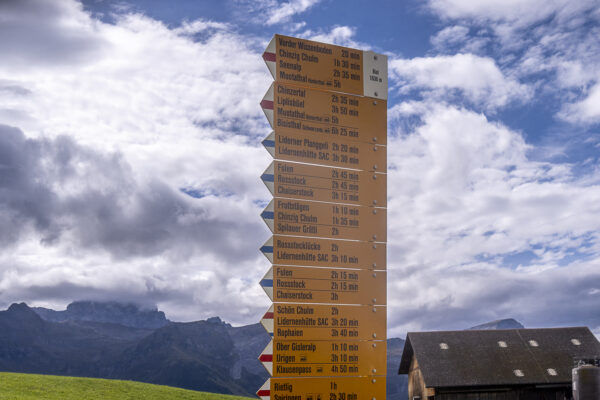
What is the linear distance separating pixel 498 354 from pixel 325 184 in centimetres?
4086

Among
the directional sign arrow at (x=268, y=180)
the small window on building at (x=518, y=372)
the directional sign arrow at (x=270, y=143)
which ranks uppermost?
the directional sign arrow at (x=270, y=143)

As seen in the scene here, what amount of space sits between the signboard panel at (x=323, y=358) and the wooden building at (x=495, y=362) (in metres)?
33.7

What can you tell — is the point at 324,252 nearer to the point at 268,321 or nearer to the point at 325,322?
the point at 325,322

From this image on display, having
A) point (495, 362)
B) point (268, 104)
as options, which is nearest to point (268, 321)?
point (268, 104)

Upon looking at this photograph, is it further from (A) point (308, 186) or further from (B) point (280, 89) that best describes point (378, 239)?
(B) point (280, 89)

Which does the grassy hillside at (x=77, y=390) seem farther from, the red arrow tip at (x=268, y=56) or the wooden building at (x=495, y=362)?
the red arrow tip at (x=268, y=56)

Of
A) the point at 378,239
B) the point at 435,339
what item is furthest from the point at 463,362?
the point at 378,239

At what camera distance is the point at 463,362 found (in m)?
45.9

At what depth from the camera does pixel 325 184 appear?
11867mm

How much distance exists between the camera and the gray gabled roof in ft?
145

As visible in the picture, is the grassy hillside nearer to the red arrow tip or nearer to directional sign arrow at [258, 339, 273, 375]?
directional sign arrow at [258, 339, 273, 375]

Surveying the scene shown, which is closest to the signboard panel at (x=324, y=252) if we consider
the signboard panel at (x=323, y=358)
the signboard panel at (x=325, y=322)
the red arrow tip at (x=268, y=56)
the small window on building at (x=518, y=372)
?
the signboard panel at (x=325, y=322)

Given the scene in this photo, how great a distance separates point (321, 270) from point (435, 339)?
40450mm

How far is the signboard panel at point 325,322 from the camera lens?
11.1 metres
